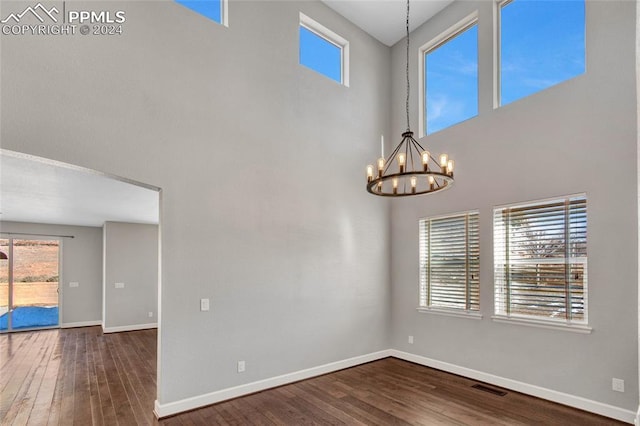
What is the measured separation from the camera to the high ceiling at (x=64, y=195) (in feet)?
13.4

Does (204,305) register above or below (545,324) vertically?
above

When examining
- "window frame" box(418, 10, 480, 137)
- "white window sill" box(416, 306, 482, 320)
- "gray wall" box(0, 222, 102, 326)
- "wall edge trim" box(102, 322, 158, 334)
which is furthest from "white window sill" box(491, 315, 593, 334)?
"gray wall" box(0, 222, 102, 326)

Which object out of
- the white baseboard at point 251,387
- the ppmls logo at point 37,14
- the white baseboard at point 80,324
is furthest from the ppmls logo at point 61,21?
the white baseboard at point 80,324

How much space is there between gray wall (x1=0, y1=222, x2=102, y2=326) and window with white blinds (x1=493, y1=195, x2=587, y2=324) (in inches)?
385

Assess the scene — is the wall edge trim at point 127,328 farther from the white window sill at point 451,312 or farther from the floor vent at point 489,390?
the floor vent at point 489,390

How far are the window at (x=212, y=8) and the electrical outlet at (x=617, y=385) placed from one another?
5.79m

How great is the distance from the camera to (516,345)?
4312mm

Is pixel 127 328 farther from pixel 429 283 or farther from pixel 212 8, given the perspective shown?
pixel 212 8

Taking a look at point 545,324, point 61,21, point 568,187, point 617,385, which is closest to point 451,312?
point 545,324

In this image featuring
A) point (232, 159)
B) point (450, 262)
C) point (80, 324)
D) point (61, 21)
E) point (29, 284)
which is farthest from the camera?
point (80, 324)

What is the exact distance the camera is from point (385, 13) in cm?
560

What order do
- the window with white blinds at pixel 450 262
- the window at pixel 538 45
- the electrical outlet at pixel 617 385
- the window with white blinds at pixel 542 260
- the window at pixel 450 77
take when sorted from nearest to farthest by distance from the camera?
the electrical outlet at pixel 617 385
the window with white blinds at pixel 542 260
the window at pixel 538 45
the window with white blinds at pixel 450 262
the window at pixel 450 77

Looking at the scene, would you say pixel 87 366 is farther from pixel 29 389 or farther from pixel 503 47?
pixel 503 47

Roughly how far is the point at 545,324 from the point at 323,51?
4.87 m
